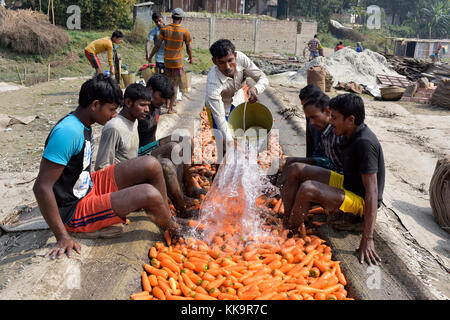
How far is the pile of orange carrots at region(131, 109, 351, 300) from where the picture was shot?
2.76m

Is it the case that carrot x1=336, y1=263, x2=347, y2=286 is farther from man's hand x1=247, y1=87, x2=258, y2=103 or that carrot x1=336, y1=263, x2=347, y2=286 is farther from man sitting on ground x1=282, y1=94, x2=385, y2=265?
man's hand x1=247, y1=87, x2=258, y2=103

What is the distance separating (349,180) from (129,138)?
7.21 ft

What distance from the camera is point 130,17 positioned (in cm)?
2716

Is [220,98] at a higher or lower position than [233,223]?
higher

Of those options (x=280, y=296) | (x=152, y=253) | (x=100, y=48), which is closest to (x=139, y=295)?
(x=152, y=253)

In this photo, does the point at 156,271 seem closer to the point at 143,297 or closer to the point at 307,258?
the point at 143,297

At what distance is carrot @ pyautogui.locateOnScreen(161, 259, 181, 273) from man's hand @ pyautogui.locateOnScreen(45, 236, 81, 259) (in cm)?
69

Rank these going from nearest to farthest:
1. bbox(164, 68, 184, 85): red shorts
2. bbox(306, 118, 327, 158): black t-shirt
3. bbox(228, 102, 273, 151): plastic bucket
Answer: bbox(306, 118, 327, 158): black t-shirt
bbox(228, 102, 273, 151): plastic bucket
bbox(164, 68, 184, 85): red shorts

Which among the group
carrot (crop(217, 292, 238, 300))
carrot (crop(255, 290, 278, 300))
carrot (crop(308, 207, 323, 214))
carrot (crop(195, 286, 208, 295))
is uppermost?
carrot (crop(308, 207, 323, 214))

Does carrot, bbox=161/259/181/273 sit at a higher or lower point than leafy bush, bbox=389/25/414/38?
lower

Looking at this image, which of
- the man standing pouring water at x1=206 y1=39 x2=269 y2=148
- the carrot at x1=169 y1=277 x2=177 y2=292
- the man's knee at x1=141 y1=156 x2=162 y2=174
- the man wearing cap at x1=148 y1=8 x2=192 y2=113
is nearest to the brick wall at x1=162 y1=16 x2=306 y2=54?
the man wearing cap at x1=148 y1=8 x2=192 y2=113
